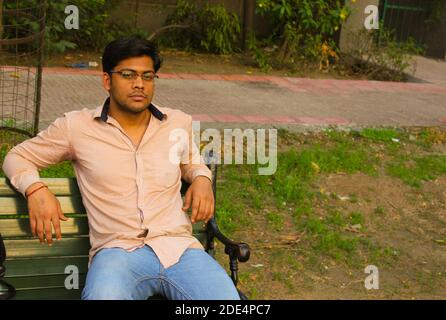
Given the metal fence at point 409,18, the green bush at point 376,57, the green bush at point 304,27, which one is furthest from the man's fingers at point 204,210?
the metal fence at point 409,18

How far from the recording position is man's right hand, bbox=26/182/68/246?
283 centimetres

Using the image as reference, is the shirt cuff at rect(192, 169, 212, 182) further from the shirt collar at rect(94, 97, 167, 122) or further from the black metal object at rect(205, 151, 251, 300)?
the shirt collar at rect(94, 97, 167, 122)

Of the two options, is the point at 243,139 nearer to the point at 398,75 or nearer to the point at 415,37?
the point at 398,75

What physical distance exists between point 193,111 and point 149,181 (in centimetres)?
431

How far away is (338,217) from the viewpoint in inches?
202

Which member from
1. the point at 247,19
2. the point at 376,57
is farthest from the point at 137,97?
the point at 247,19

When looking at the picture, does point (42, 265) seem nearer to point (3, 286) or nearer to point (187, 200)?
point (3, 286)


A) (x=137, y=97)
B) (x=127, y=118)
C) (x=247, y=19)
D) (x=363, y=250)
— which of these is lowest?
(x=363, y=250)

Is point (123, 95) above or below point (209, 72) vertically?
above

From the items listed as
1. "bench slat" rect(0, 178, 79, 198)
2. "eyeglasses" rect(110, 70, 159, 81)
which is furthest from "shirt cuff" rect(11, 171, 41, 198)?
"eyeglasses" rect(110, 70, 159, 81)

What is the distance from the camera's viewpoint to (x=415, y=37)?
42.2 feet

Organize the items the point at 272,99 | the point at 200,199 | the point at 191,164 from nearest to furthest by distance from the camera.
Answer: the point at 200,199 < the point at 191,164 < the point at 272,99

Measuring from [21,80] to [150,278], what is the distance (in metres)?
5.64

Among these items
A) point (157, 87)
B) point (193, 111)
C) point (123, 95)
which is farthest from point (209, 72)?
point (123, 95)
